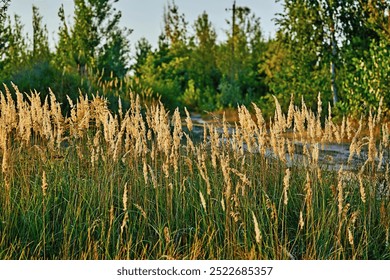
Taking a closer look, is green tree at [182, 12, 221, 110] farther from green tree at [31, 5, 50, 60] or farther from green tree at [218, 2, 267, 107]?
green tree at [31, 5, 50, 60]

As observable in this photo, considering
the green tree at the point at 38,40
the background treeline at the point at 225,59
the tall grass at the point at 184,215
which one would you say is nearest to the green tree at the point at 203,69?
the background treeline at the point at 225,59

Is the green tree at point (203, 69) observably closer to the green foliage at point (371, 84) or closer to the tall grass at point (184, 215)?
the green foliage at point (371, 84)

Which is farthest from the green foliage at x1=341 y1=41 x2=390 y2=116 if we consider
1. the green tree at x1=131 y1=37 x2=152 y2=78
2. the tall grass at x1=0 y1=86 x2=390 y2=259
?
the green tree at x1=131 y1=37 x2=152 y2=78

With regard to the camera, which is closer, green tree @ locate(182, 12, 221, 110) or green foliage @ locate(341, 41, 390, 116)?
green foliage @ locate(341, 41, 390, 116)

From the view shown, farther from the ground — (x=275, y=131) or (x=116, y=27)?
(x=116, y=27)

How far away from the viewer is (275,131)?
3.21 meters

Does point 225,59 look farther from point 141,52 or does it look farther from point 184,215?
point 184,215

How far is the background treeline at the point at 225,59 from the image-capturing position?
8594 mm

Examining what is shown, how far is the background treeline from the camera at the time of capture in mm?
8594

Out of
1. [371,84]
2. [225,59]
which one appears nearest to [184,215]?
[371,84]

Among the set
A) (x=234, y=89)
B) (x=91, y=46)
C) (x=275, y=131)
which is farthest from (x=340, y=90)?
(x=275, y=131)

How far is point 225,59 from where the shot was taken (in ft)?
51.0
